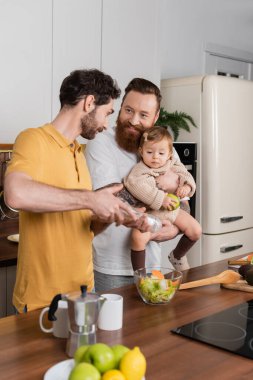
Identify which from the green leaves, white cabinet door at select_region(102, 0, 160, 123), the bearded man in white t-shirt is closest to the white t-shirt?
the bearded man in white t-shirt

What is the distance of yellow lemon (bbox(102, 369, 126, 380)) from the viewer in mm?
967

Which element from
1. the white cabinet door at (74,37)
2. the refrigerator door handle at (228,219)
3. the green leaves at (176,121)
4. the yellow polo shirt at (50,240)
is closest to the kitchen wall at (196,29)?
the green leaves at (176,121)

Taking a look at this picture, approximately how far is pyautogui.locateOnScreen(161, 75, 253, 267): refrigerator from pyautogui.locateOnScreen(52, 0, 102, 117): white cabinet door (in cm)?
85

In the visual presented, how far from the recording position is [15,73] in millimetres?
2814

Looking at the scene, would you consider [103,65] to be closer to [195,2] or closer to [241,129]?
[241,129]

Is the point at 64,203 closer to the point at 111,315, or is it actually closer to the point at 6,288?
the point at 111,315

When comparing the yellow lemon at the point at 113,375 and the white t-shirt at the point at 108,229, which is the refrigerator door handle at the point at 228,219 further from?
the yellow lemon at the point at 113,375

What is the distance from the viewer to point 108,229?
6.95 ft

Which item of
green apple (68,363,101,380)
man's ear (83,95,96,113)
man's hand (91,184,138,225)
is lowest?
green apple (68,363,101,380)

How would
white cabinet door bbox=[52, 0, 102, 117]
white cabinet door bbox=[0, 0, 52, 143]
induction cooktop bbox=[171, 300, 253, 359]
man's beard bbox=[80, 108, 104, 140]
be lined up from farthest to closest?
white cabinet door bbox=[52, 0, 102, 117]
white cabinet door bbox=[0, 0, 52, 143]
man's beard bbox=[80, 108, 104, 140]
induction cooktop bbox=[171, 300, 253, 359]

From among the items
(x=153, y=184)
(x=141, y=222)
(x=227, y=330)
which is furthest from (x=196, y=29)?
(x=227, y=330)

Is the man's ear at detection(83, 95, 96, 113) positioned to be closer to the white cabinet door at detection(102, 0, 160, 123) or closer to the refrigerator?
the white cabinet door at detection(102, 0, 160, 123)

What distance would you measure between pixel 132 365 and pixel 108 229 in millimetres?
1131

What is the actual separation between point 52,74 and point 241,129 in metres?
1.55
